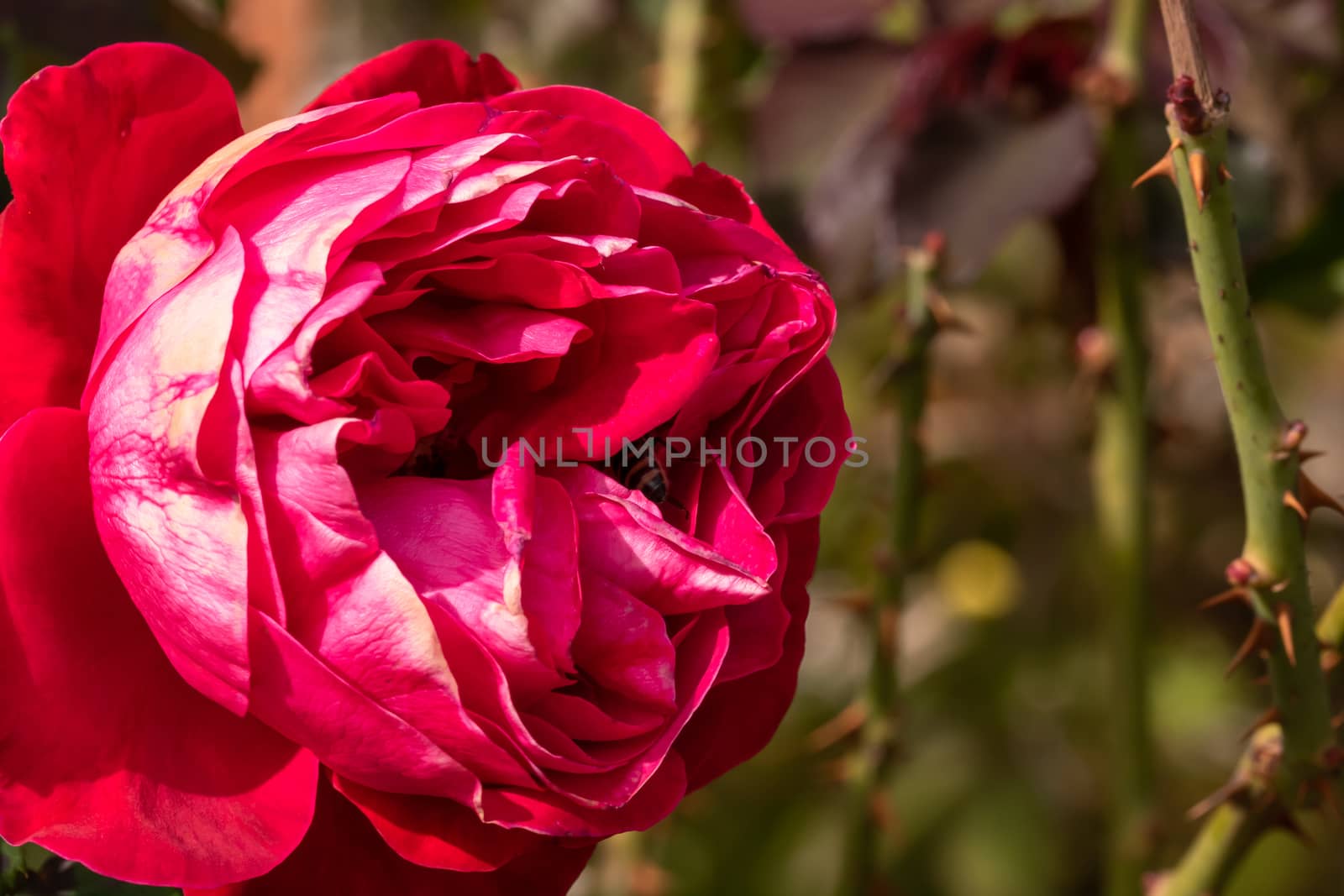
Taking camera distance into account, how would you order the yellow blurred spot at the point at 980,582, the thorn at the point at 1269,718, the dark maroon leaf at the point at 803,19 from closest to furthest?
the thorn at the point at 1269,718 → the dark maroon leaf at the point at 803,19 → the yellow blurred spot at the point at 980,582

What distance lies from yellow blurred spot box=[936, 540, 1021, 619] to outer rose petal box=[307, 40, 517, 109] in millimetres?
795

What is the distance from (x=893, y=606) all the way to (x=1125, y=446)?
195 millimetres

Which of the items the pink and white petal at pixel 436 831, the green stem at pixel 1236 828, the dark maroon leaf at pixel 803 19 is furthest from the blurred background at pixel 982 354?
the pink and white petal at pixel 436 831

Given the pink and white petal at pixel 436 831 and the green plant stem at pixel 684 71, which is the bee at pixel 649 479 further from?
the green plant stem at pixel 684 71

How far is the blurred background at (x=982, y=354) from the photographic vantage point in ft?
2.11

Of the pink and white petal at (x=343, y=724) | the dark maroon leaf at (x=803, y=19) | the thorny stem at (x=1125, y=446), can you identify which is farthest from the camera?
the dark maroon leaf at (x=803, y=19)

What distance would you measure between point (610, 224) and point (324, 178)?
3.1 inches

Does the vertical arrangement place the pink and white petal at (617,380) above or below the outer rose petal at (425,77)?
below

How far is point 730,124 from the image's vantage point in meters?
0.87

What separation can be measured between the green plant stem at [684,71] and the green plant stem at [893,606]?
0.77ft

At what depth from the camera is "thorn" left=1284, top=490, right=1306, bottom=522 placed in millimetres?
355

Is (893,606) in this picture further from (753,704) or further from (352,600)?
(352,600)

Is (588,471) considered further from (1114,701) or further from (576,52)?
(576,52)

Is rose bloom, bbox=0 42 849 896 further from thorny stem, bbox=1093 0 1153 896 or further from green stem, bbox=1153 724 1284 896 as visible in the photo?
thorny stem, bbox=1093 0 1153 896
